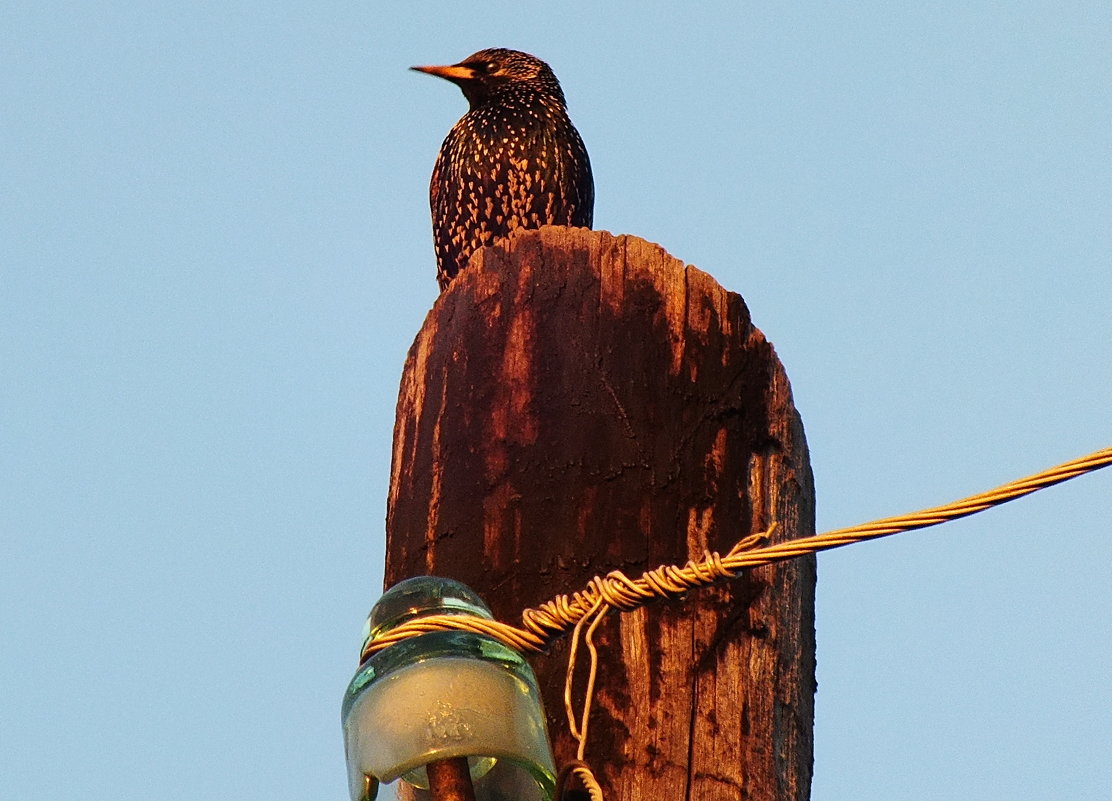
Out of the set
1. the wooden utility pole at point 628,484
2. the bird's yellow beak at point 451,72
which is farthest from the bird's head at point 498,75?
the wooden utility pole at point 628,484

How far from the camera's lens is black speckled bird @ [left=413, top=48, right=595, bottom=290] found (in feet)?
20.9

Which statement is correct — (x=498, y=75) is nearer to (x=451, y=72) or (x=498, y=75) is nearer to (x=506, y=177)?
(x=451, y=72)

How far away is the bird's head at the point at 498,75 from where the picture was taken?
703cm

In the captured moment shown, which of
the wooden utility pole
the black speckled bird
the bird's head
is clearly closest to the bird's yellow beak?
the bird's head

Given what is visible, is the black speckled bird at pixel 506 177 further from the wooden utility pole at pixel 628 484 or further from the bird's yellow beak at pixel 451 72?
the wooden utility pole at pixel 628 484

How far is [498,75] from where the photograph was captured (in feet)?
23.4

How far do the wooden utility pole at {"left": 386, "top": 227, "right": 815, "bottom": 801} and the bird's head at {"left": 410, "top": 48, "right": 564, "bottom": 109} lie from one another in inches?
174

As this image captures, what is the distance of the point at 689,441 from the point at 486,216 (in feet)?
13.3

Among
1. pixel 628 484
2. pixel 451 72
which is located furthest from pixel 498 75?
pixel 628 484

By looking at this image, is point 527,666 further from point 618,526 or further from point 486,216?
point 486,216

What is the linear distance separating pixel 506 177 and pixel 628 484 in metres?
4.23

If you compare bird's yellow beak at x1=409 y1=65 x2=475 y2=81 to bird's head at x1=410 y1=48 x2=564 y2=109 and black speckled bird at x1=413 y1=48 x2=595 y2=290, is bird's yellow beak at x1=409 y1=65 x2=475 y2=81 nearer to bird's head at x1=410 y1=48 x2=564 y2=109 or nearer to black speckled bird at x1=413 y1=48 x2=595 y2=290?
bird's head at x1=410 y1=48 x2=564 y2=109

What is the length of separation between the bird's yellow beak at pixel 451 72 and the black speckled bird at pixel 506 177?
0.30 m

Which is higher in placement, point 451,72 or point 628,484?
point 451,72
